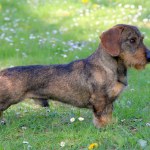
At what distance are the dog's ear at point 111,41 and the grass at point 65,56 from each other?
2.93 ft

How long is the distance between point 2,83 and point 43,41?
503 cm

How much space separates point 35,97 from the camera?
6379 millimetres

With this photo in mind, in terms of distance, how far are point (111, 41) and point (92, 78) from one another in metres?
0.52

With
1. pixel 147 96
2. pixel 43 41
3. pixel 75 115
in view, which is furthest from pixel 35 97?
pixel 43 41

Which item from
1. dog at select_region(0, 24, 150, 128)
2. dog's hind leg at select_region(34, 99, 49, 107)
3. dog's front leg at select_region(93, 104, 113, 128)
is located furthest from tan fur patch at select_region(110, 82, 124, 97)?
dog's hind leg at select_region(34, 99, 49, 107)

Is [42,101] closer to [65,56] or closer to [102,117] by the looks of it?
[102,117]

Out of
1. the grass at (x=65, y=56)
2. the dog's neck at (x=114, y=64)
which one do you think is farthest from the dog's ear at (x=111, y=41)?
the grass at (x=65, y=56)

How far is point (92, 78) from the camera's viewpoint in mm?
6270

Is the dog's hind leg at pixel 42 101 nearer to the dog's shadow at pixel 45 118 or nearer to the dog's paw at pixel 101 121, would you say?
the dog's shadow at pixel 45 118

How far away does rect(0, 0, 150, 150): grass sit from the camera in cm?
581

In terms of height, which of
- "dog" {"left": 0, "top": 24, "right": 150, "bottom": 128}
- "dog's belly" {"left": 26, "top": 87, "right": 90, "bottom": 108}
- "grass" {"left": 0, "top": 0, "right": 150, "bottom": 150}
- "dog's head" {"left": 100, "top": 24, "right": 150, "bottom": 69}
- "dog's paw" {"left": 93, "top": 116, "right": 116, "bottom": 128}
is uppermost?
"dog's head" {"left": 100, "top": 24, "right": 150, "bottom": 69}

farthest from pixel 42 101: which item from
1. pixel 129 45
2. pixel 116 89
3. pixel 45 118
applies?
pixel 129 45

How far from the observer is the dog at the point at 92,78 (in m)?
6.14

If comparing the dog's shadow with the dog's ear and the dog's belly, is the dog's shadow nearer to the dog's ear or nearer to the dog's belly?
the dog's belly
